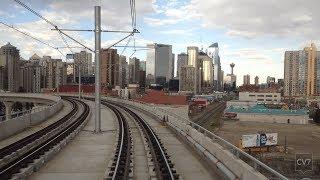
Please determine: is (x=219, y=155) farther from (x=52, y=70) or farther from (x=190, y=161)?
(x=52, y=70)

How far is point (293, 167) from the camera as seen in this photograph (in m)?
57.3

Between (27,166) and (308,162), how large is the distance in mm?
47471

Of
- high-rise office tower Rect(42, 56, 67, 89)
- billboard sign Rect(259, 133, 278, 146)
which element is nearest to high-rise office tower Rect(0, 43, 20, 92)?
high-rise office tower Rect(42, 56, 67, 89)

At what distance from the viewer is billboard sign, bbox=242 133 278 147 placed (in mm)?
64750

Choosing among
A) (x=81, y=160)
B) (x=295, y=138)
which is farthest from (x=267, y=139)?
(x=81, y=160)

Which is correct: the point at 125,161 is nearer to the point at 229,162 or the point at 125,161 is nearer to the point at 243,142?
the point at 229,162

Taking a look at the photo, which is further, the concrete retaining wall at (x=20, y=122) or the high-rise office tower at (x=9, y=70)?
the high-rise office tower at (x=9, y=70)

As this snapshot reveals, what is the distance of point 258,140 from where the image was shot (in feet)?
219

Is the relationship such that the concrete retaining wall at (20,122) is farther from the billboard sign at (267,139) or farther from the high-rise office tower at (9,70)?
the high-rise office tower at (9,70)

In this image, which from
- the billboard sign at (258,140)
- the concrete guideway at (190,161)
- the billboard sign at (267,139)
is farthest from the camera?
the billboard sign at (267,139)

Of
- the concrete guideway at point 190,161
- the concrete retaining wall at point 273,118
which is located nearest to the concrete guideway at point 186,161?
the concrete guideway at point 190,161

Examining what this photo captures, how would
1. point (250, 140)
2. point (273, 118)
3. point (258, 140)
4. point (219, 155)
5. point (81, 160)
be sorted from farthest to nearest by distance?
point (273, 118)
point (258, 140)
point (250, 140)
point (81, 160)
point (219, 155)

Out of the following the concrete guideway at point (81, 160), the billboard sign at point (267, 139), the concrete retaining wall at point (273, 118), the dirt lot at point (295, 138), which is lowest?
the dirt lot at point (295, 138)

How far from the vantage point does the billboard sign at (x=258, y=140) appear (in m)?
64.8
